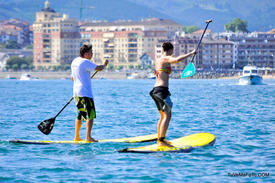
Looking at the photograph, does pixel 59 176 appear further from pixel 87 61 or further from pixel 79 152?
pixel 87 61

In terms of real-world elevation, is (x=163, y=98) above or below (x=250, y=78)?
above

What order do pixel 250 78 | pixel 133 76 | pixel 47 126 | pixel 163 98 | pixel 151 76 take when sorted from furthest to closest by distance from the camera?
1. pixel 133 76
2. pixel 151 76
3. pixel 250 78
4. pixel 47 126
5. pixel 163 98

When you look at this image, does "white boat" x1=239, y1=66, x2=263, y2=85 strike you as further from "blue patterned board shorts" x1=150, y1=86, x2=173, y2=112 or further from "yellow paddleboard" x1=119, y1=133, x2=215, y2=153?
"blue patterned board shorts" x1=150, y1=86, x2=173, y2=112

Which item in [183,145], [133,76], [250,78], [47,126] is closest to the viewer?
[183,145]

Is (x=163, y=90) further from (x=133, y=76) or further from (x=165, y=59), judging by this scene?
(x=133, y=76)

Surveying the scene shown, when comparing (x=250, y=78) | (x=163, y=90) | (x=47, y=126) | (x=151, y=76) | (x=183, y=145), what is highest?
(x=163, y=90)

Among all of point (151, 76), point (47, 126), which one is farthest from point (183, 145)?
point (151, 76)

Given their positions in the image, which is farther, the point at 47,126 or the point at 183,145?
the point at 47,126

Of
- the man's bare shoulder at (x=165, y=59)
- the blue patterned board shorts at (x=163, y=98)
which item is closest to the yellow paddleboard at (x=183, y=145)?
the blue patterned board shorts at (x=163, y=98)

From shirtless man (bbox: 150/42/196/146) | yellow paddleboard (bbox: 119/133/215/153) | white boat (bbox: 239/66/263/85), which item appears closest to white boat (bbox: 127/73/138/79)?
white boat (bbox: 239/66/263/85)

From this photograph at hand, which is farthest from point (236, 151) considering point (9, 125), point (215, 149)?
point (9, 125)

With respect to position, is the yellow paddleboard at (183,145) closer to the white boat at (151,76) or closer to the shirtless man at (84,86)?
the shirtless man at (84,86)

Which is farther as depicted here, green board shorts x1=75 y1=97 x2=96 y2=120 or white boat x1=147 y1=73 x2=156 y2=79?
white boat x1=147 y1=73 x2=156 y2=79

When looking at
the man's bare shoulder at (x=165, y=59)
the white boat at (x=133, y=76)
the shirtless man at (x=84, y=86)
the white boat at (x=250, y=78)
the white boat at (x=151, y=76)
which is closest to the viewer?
the man's bare shoulder at (x=165, y=59)
